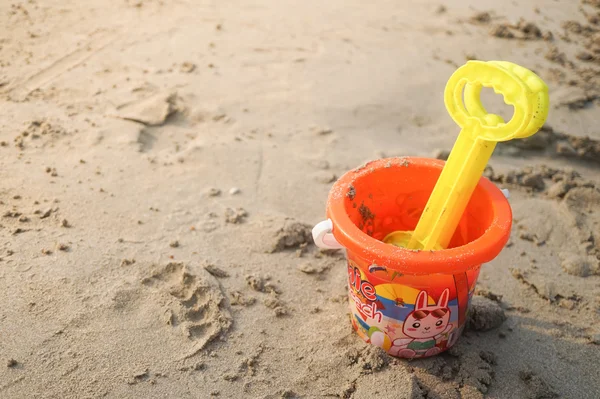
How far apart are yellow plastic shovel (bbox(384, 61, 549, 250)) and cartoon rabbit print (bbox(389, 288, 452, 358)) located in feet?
0.62

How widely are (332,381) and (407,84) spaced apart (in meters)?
1.76

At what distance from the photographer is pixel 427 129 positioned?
2.61 meters

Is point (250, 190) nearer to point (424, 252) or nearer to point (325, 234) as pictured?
point (325, 234)

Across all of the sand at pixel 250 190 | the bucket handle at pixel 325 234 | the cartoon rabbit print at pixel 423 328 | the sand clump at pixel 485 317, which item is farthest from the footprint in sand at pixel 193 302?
the sand clump at pixel 485 317

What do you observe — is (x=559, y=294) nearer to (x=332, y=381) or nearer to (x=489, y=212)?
(x=489, y=212)

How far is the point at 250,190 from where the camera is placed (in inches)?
85.6

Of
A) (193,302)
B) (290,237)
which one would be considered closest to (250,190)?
(290,237)

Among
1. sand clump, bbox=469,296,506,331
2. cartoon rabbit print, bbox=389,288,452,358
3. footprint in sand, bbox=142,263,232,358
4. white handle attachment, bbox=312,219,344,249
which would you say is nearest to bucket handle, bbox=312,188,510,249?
white handle attachment, bbox=312,219,344,249

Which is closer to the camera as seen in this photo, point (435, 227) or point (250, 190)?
point (435, 227)

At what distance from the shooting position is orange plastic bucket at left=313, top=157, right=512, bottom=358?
4.42 feet

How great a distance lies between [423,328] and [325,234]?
1.15 ft

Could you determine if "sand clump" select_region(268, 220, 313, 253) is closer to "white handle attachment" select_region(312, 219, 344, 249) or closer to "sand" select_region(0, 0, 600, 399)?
"sand" select_region(0, 0, 600, 399)

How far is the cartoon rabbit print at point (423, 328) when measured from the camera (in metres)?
1.45

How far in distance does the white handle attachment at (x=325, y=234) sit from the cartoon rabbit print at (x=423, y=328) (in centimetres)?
26
